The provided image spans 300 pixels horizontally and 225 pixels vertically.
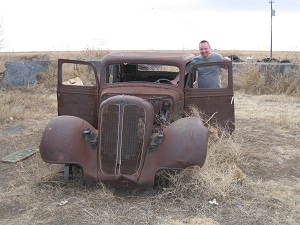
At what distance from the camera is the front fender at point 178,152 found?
427 centimetres

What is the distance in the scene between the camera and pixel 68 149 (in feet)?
14.7

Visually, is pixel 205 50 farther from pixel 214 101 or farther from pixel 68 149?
pixel 68 149

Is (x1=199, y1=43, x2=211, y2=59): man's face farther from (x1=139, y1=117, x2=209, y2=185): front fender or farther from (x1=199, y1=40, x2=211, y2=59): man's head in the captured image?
(x1=139, y1=117, x2=209, y2=185): front fender

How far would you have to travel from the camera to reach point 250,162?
5.67 meters

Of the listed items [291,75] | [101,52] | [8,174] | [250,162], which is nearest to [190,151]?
[250,162]

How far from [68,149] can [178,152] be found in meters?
1.21

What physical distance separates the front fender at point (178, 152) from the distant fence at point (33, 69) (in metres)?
9.00

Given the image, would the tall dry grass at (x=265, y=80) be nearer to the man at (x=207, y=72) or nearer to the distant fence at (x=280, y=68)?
the distant fence at (x=280, y=68)

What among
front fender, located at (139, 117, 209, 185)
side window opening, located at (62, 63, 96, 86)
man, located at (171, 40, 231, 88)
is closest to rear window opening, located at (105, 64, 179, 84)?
man, located at (171, 40, 231, 88)

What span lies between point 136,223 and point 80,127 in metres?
1.49

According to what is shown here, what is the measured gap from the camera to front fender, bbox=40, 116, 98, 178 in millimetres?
4477

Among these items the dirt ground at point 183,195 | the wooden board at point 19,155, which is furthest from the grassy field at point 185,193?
the wooden board at point 19,155

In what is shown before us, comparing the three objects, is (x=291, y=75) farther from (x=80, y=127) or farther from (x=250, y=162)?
(x=80, y=127)

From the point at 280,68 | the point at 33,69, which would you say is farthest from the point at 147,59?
the point at 33,69
